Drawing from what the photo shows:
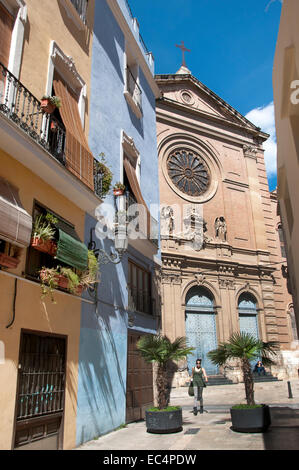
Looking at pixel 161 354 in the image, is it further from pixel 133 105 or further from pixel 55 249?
pixel 133 105

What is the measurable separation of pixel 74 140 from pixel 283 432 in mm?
7573

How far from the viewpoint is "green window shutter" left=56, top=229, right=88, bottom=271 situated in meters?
6.86

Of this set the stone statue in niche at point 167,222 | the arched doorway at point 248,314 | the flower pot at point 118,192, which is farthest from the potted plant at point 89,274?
the arched doorway at point 248,314

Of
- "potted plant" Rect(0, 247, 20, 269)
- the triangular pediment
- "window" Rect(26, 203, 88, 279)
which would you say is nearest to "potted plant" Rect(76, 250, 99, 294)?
"window" Rect(26, 203, 88, 279)

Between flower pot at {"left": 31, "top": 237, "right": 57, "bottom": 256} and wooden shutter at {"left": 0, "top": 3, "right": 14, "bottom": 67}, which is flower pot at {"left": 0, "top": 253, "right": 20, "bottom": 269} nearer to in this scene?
flower pot at {"left": 31, "top": 237, "right": 57, "bottom": 256}

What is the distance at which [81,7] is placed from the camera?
995 cm

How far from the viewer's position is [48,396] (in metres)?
6.46

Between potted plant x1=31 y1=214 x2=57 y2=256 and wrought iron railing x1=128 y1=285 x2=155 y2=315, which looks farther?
wrought iron railing x1=128 y1=285 x2=155 y2=315

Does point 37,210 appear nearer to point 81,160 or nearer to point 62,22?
point 81,160

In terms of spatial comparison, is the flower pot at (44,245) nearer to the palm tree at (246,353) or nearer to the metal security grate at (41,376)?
the metal security grate at (41,376)

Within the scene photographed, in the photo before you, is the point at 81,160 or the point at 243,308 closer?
the point at 81,160

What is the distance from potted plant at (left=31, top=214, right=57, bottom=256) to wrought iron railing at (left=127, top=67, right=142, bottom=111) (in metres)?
7.61
